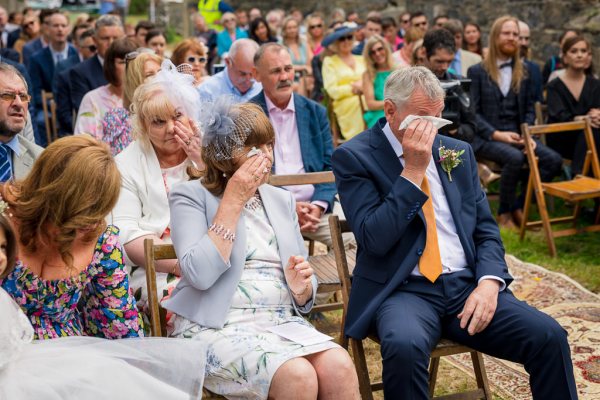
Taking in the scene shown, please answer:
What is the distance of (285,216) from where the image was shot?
375cm

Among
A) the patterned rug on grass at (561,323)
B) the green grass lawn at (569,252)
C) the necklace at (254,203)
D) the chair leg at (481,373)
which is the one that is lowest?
the green grass lawn at (569,252)

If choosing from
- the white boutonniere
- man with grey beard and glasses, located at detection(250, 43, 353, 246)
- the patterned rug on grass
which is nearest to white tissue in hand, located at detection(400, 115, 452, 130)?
the white boutonniere

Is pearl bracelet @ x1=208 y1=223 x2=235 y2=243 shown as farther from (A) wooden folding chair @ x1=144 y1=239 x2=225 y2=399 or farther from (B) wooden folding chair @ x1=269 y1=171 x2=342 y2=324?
(B) wooden folding chair @ x1=269 y1=171 x2=342 y2=324

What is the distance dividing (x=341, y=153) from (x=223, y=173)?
54cm

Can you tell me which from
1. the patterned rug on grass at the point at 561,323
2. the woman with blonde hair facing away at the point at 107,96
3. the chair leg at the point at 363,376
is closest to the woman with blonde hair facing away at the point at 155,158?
the chair leg at the point at 363,376

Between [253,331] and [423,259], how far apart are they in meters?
0.81

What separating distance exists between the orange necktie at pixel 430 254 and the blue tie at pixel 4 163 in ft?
7.23

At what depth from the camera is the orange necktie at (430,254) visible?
3676 mm

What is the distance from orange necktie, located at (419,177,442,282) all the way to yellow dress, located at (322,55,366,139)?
5.82 metres

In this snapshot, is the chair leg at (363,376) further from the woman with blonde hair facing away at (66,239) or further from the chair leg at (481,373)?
the woman with blonde hair facing away at (66,239)

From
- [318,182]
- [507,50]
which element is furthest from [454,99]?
[318,182]

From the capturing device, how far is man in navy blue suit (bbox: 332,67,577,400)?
347cm

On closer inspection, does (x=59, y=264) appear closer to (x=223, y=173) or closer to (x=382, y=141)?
(x=223, y=173)

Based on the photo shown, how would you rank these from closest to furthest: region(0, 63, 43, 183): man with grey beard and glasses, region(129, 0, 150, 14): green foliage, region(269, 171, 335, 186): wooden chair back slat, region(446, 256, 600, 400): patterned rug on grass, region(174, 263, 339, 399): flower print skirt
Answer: region(174, 263, 339, 399): flower print skirt, region(0, 63, 43, 183): man with grey beard and glasses, region(446, 256, 600, 400): patterned rug on grass, region(269, 171, 335, 186): wooden chair back slat, region(129, 0, 150, 14): green foliage
